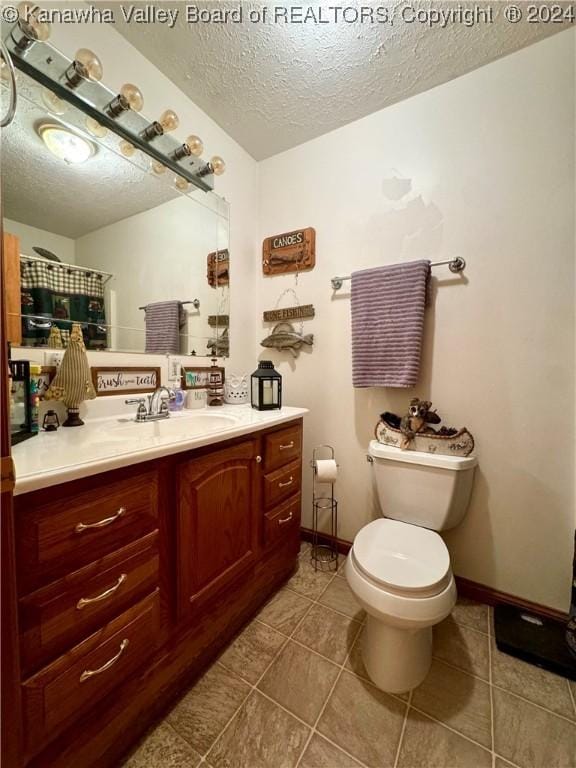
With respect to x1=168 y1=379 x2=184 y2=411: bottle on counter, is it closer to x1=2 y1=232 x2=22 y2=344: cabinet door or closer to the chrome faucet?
the chrome faucet

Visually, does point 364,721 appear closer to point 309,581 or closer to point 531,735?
point 531,735

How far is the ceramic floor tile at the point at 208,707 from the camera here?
0.84 metres

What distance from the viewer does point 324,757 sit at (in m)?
0.79

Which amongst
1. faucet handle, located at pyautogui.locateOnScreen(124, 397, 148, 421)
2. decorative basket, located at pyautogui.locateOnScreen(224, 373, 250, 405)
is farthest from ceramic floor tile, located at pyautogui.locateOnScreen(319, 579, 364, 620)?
faucet handle, located at pyautogui.locateOnScreen(124, 397, 148, 421)

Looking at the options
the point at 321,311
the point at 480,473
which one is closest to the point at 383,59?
the point at 321,311

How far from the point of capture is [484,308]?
1.28 meters

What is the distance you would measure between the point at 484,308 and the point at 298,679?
1.62m

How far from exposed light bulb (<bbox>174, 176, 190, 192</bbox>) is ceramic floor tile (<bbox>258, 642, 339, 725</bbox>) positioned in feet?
6.82

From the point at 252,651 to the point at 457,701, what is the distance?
2.30 feet

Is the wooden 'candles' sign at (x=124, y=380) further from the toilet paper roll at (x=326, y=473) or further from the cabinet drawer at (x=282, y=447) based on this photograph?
the toilet paper roll at (x=326, y=473)

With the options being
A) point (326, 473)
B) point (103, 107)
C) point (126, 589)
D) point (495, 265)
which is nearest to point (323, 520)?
point (326, 473)

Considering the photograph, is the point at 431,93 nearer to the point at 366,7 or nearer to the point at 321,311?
the point at 366,7

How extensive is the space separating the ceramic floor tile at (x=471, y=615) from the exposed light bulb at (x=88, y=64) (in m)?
2.50

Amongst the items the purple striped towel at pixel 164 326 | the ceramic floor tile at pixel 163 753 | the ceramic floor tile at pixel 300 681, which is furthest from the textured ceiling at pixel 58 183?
the ceramic floor tile at pixel 300 681
